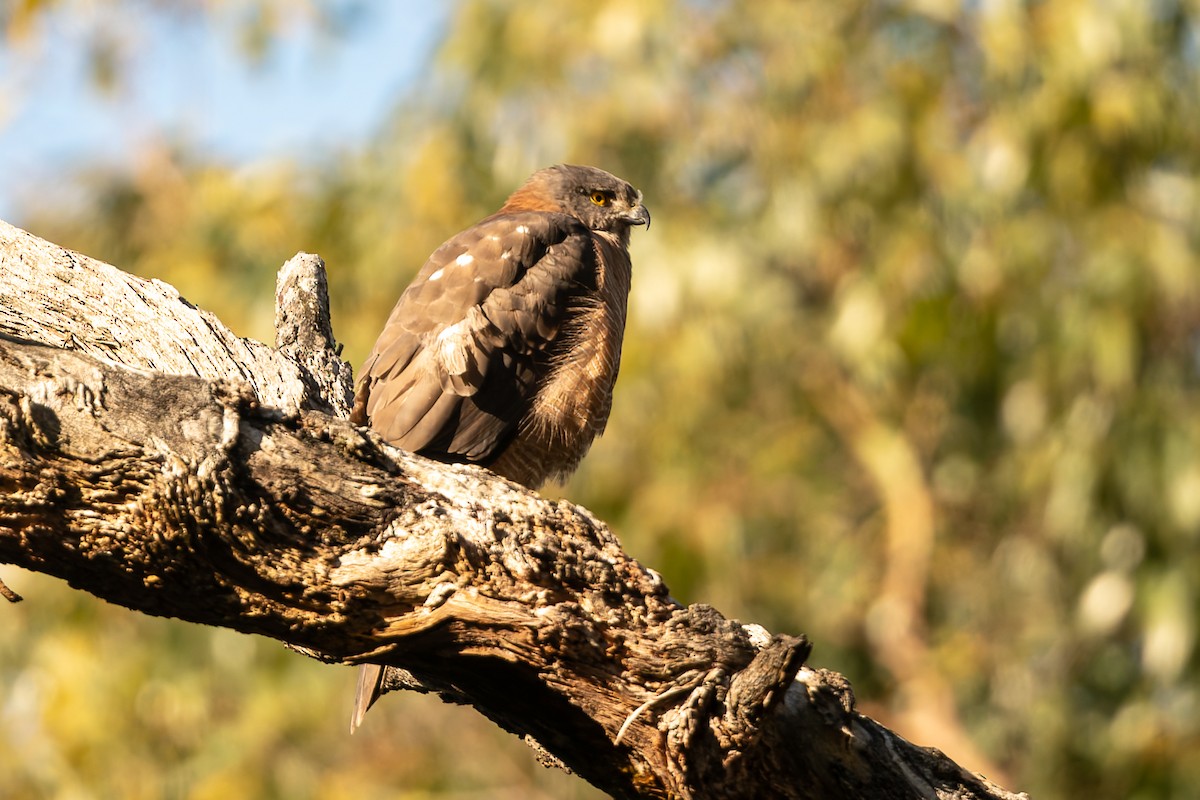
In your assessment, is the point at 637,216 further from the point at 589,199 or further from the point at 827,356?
the point at 827,356

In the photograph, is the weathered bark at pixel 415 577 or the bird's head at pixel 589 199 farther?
the bird's head at pixel 589 199

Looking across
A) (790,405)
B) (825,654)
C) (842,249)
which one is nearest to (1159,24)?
(842,249)

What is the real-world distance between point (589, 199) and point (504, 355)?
4.20 feet

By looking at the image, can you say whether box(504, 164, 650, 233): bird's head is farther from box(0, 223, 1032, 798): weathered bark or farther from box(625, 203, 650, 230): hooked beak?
box(0, 223, 1032, 798): weathered bark

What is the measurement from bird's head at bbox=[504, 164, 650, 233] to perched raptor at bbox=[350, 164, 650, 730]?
0.67 meters

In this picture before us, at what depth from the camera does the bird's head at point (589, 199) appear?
217 inches

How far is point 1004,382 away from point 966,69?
2151 mm

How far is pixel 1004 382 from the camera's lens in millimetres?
9281

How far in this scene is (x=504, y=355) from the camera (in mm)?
4461

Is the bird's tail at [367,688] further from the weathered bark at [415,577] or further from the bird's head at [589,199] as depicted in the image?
the bird's head at [589,199]

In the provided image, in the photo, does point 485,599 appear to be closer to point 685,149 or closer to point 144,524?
point 144,524

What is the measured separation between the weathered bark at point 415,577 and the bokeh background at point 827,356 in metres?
5.83

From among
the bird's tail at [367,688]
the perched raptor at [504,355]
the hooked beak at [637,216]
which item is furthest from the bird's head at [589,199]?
the bird's tail at [367,688]

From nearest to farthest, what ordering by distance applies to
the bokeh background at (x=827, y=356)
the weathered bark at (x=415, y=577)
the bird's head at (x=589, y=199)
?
the weathered bark at (x=415, y=577) → the bird's head at (x=589, y=199) → the bokeh background at (x=827, y=356)
